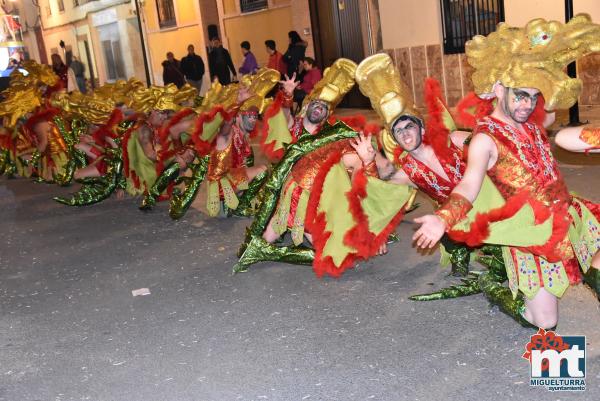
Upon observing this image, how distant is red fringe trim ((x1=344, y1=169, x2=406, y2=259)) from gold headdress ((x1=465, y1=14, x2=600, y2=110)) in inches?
39.7

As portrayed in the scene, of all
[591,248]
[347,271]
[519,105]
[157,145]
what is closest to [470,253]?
[347,271]

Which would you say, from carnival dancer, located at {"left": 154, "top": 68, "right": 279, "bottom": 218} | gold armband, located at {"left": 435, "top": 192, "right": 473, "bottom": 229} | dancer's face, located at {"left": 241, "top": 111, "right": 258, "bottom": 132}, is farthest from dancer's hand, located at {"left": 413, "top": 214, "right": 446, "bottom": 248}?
dancer's face, located at {"left": 241, "top": 111, "right": 258, "bottom": 132}

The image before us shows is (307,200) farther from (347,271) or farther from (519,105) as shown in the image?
(519,105)

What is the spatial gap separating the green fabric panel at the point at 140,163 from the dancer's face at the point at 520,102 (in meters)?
5.04

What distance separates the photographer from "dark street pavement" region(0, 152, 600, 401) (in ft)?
11.6

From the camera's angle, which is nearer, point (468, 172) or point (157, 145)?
point (468, 172)

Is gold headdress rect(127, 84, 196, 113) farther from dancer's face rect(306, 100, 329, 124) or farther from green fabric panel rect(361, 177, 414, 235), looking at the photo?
green fabric panel rect(361, 177, 414, 235)

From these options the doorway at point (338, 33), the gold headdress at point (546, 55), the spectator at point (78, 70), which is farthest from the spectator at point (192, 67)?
the gold headdress at point (546, 55)

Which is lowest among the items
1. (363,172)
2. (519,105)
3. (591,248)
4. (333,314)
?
(333,314)

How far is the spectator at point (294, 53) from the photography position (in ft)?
41.5

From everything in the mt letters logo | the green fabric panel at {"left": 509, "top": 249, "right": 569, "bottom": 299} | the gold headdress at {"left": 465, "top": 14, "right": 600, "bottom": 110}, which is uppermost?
the gold headdress at {"left": 465, "top": 14, "right": 600, "bottom": 110}

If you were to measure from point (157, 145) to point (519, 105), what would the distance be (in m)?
5.00

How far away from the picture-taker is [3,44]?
79.7 feet

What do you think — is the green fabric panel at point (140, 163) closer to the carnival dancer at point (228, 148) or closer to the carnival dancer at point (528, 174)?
the carnival dancer at point (228, 148)
